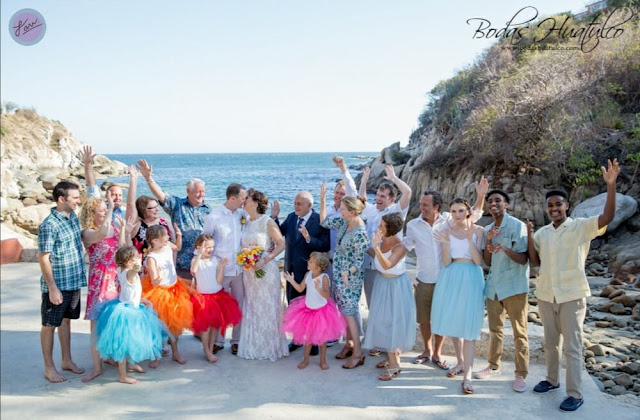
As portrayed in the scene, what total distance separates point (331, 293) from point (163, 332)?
6.02 ft

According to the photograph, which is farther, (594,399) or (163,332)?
(163,332)

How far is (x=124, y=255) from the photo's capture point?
4.73m

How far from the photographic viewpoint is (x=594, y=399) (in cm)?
453

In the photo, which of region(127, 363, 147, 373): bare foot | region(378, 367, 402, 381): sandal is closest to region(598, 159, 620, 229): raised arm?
region(378, 367, 402, 381): sandal

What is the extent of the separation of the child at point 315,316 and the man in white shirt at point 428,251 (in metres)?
0.88

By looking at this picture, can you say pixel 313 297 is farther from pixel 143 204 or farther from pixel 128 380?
pixel 143 204

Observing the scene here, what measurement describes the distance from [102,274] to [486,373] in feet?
13.1

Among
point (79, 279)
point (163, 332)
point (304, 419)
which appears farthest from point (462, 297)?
point (79, 279)

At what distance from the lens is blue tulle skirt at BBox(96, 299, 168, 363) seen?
461 centimetres

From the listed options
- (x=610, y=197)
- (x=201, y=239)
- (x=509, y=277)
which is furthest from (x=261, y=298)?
(x=610, y=197)

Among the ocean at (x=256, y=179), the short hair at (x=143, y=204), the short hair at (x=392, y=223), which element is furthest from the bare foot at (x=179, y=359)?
the ocean at (x=256, y=179)

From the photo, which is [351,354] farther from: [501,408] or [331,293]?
[501,408]

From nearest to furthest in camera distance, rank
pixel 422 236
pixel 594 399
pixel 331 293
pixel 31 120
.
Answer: pixel 594 399
pixel 422 236
pixel 331 293
pixel 31 120

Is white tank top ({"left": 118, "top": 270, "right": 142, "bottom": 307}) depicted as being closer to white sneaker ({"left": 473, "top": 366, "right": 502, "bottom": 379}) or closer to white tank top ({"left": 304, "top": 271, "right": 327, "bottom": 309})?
white tank top ({"left": 304, "top": 271, "right": 327, "bottom": 309})
